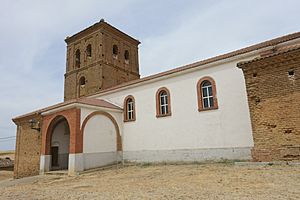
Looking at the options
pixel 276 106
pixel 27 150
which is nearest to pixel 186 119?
pixel 276 106

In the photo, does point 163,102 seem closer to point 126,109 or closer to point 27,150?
point 126,109

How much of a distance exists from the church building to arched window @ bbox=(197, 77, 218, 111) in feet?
0.18

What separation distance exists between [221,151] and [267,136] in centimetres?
336

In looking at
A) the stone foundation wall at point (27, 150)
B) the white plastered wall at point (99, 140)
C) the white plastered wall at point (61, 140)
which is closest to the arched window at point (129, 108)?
the white plastered wall at point (99, 140)

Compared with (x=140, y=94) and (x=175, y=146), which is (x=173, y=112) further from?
(x=140, y=94)

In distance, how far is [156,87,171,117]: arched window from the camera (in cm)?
1465

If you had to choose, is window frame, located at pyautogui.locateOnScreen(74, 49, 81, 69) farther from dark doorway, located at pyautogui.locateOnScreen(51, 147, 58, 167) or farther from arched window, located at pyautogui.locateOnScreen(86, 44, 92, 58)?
dark doorway, located at pyautogui.locateOnScreen(51, 147, 58, 167)

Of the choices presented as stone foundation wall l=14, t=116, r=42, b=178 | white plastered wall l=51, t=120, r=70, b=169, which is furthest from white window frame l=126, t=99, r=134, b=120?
stone foundation wall l=14, t=116, r=42, b=178

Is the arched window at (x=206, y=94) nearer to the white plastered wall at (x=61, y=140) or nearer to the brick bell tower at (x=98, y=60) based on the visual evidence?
the white plastered wall at (x=61, y=140)

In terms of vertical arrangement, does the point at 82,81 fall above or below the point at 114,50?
below

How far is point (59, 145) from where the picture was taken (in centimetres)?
1764

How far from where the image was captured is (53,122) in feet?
52.4

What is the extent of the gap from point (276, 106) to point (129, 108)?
1029 cm

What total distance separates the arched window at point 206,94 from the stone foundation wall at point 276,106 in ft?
10.1
